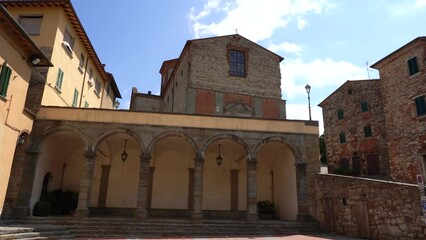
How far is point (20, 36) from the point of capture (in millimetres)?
12445

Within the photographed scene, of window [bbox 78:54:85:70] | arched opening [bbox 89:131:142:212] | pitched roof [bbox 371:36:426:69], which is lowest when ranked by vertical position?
arched opening [bbox 89:131:142:212]

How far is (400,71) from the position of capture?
76.5ft

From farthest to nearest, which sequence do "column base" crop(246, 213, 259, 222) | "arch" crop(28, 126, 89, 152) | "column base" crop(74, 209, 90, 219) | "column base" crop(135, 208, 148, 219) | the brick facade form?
the brick facade
"column base" crop(246, 213, 259, 222)
"arch" crop(28, 126, 89, 152)
"column base" crop(135, 208, 148, 219)
"column base" crop(74, 209, 90, 219)

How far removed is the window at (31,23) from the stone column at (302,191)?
16398mm

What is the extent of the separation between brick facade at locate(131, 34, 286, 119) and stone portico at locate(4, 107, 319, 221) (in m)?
4.72

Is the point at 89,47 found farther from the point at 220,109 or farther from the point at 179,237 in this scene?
the point at 179,237

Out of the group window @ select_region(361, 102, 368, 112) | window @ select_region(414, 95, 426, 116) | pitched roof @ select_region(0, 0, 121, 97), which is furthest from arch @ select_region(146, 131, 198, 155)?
window @ select_region(361, 102, 368, 112)

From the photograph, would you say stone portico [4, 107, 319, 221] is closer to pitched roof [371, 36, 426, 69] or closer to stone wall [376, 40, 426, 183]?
stone wall [376, 40, 426, 183]

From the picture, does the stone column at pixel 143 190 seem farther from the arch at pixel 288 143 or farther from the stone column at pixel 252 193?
the arch at pixel 288 143

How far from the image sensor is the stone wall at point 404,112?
2138 centimetres

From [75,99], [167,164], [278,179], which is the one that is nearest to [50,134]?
[75,99]

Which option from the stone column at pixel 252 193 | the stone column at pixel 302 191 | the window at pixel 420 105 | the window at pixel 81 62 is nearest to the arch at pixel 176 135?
the stone column at pixel 252 193

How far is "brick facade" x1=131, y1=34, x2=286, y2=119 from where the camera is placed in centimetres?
2261

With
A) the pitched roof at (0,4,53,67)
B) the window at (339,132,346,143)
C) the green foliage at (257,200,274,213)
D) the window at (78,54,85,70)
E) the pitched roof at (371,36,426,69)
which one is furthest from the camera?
the window at (339,132,346,143)
